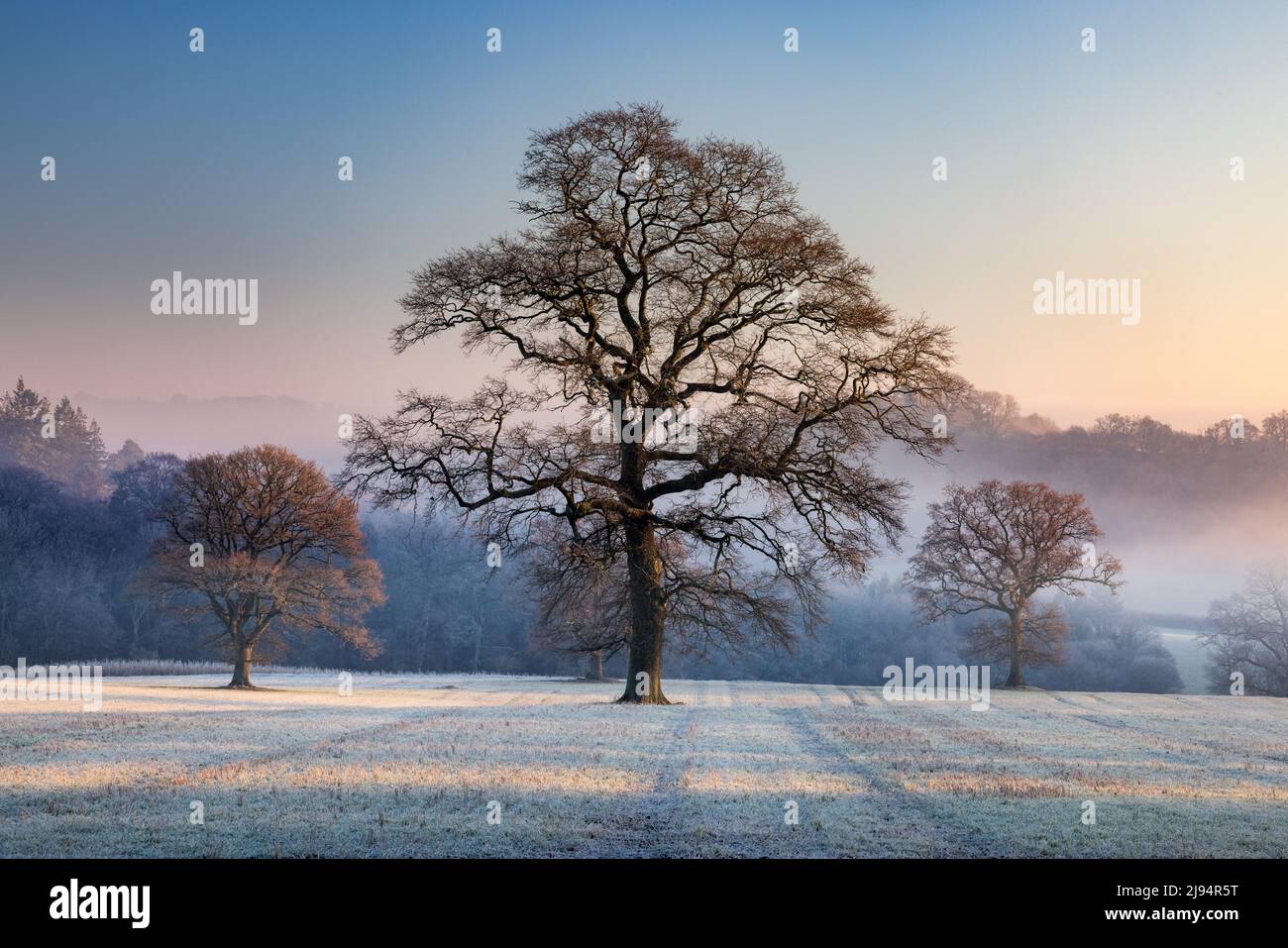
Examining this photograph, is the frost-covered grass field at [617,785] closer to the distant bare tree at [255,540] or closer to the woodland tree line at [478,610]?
the distant bare tree at [255,540]

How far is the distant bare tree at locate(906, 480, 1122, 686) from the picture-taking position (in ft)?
176

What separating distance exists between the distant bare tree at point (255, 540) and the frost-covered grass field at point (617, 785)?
1236 centimetres

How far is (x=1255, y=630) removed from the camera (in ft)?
229

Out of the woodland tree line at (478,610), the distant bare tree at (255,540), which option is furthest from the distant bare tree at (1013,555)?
the distant bare tree at (255,540)

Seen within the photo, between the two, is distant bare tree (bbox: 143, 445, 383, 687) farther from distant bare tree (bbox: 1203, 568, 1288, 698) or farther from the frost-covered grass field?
distant bare tree (bbox: 1203, 568, 1288, 698)

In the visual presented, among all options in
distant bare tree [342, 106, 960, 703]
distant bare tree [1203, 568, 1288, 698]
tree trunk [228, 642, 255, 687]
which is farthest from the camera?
distant bare tree [1203, 568, 1288, 698]

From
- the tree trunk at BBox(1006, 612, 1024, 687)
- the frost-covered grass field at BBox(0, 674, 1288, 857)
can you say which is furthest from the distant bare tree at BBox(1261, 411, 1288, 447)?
the frost-covered grass field at BBox(0, 674, 1288, 857)

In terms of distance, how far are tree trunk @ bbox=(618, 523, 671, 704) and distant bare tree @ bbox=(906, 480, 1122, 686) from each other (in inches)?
1072

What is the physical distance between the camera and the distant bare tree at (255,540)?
4131 cm

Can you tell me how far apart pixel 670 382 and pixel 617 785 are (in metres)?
15.8

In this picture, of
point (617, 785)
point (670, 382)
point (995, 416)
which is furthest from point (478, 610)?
point (617, 785)

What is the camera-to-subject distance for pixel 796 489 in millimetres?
28953
